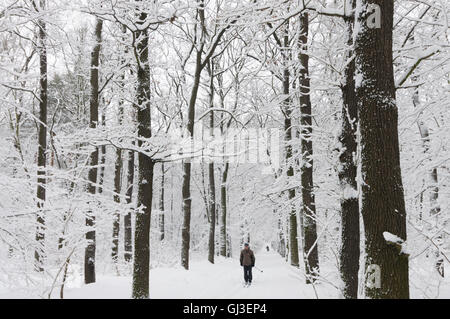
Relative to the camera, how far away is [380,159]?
12.0ft

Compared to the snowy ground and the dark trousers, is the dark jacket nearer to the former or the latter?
the dark trousers

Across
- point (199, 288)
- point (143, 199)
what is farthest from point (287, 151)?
point (143, 199)

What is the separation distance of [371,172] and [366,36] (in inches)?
63.6

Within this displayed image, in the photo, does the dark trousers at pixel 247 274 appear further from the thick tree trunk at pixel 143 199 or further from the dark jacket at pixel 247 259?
the thick tree trunk at pixel 143 199

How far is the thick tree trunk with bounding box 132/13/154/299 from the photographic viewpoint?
24.0 ft

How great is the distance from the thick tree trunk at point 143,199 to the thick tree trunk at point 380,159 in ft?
16.2

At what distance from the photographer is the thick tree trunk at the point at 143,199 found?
7.32m

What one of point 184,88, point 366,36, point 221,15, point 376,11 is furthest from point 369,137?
point 184,88

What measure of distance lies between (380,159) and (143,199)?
5363 mm

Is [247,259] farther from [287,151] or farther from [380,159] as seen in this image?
[380,159]

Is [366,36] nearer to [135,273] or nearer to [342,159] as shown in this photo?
[342,159]

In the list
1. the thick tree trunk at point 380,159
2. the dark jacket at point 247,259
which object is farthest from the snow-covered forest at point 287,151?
the dark jacket at point 247,259

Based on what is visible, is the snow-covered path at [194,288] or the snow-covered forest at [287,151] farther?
the snow-covered path at [194,288]

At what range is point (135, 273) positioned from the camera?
7.32 m
